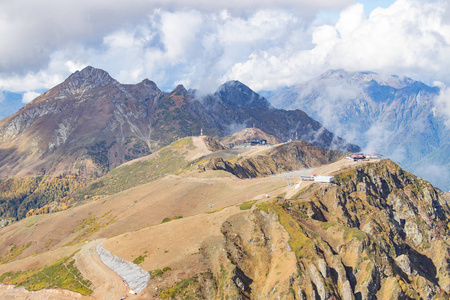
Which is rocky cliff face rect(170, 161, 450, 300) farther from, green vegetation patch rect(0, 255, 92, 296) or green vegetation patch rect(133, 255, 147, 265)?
green vegetation patch rect(0, 255, 92, 296)

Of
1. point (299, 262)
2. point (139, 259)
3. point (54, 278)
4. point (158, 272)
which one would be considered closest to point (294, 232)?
point (299, 262)

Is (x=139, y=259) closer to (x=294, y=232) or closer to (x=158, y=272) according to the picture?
(x=158, y=272)

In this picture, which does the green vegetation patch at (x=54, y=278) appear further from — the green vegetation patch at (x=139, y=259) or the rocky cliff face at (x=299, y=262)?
the rocky cliff face at (x=299, y=262)

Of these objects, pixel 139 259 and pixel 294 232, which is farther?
pixel 294 232

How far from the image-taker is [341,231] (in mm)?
154625

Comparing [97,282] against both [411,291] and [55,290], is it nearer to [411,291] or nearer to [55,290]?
[55,290]

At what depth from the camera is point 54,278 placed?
459ft

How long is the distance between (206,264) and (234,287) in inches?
584

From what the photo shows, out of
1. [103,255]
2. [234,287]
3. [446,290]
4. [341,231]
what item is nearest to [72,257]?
[103,255]

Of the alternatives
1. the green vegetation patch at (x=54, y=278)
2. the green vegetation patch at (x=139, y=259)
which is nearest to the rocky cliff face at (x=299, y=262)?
the green vegetation patch at (x=139, y=259)

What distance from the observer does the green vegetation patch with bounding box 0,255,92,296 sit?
418ft

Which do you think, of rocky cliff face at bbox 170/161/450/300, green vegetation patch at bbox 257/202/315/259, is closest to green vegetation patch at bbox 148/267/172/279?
rocky cliff face at bbox 170/161/450/300

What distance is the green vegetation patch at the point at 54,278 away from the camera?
127 meters

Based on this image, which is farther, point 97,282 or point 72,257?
point 72,257
